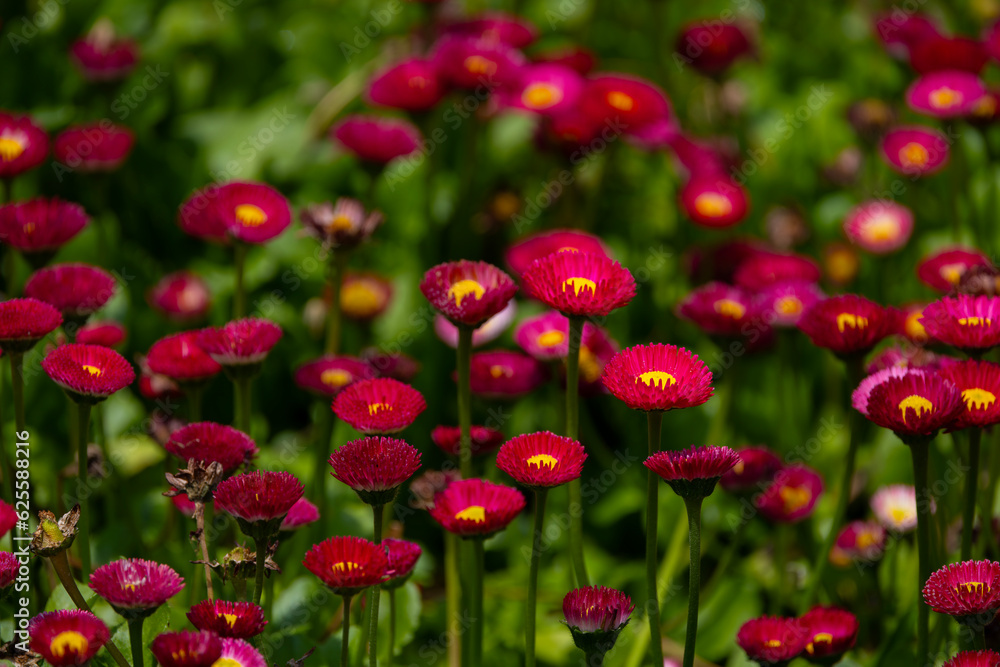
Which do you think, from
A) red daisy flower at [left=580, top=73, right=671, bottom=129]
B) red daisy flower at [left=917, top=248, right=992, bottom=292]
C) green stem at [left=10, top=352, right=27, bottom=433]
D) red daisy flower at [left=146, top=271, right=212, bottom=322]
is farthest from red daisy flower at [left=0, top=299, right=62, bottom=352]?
red daisy flower at [left=580, top=73, right=671, bottom=129]

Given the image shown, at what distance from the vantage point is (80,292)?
1049 millimetres

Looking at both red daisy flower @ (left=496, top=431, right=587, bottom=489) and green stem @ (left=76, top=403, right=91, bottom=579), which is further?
green stem @ (left=76, top=403, right=91, bottom=579)

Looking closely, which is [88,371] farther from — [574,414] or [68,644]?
[574,414]

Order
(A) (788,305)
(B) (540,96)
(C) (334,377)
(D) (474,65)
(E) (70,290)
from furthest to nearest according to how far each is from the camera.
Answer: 1. (B) (540,96)
2. (D) (474,65)
3. (A) (788,305)
4. (C) (334,377)
5. (E) (70,290)

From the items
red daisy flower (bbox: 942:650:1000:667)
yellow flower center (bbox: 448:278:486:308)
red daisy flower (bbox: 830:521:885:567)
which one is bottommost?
red daisy flower (bbox: 830:521:885:567)

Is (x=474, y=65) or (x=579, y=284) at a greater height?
(x=474, y=65)

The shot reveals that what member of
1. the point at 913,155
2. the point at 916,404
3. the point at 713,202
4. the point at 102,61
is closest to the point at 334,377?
the point at 916,404

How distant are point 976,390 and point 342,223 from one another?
0.75m

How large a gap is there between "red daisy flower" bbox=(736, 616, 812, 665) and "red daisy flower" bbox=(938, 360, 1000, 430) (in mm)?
213

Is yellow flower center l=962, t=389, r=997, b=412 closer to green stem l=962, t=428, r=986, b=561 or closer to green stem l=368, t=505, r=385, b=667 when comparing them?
green stem l=962, t=428, r=986, b=561

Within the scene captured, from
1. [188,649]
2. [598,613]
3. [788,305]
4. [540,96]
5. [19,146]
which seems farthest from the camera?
[540,96]

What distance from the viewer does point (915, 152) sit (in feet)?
5.61

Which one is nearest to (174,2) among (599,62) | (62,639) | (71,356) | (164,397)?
(599,62)

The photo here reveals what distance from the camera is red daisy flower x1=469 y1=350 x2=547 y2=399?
3.90 feet
